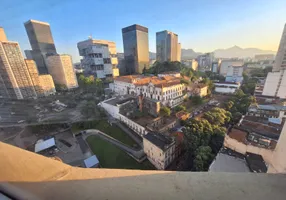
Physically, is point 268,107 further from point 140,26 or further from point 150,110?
point 140,26

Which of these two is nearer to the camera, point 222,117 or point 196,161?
point 196,161

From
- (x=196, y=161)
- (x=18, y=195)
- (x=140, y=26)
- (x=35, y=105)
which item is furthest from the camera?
(x=140, y=26)

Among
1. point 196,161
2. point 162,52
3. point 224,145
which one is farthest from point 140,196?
point 162,52

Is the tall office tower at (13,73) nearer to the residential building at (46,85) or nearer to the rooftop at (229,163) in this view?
the residential building at (46,85)

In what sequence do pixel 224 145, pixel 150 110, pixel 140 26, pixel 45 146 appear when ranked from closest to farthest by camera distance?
pixel 224 145
pixel 45 146
pixel 150 110
pixel 140 26

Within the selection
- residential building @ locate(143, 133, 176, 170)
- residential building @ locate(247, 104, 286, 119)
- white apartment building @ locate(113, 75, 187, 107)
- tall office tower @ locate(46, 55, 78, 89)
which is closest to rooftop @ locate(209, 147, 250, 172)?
residential building @ locate(143, 133, 176, 170)

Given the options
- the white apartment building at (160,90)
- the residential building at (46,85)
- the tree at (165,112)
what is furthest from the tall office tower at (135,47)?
the tree at (165,112)

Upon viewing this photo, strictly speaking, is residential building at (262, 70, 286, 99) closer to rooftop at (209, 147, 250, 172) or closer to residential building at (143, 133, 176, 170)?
rooftop at (209, 147, 250, 172)
